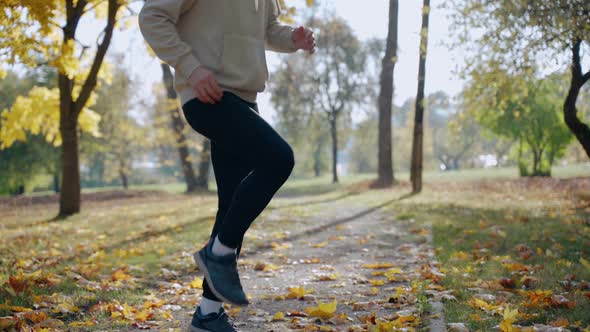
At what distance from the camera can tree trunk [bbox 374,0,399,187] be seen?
57.6 feet

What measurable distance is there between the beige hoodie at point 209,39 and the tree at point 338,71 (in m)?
31.0

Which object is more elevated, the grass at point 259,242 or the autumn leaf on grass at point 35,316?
the autumn leaf on grass at point 35,316

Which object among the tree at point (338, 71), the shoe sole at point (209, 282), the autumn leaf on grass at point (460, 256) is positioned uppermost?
the tree at point (338, 71)

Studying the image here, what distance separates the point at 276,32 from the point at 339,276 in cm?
249

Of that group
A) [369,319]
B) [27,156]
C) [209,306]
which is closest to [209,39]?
[209,306]

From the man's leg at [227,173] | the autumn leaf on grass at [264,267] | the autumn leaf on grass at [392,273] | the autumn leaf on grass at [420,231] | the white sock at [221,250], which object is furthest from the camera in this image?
the autumn leaf on grass at [420,231]

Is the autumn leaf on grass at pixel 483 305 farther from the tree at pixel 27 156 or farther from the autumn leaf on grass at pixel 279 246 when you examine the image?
the tree at pixel 27 156

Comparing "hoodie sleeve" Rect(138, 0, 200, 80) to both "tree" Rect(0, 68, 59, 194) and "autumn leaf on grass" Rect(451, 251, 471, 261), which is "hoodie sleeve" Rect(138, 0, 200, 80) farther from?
"tree" Rect(0, 68, 59, 194)

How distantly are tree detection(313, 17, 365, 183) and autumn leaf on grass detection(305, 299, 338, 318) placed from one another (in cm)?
3041

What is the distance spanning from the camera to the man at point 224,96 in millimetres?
2584

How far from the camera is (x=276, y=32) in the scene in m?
3.24

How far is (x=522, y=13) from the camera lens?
25.0 ft

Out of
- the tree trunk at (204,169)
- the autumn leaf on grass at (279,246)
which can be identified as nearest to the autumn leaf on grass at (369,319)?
the autumn leaf on grass at (279,246)

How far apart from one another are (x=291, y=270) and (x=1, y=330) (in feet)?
9.36
